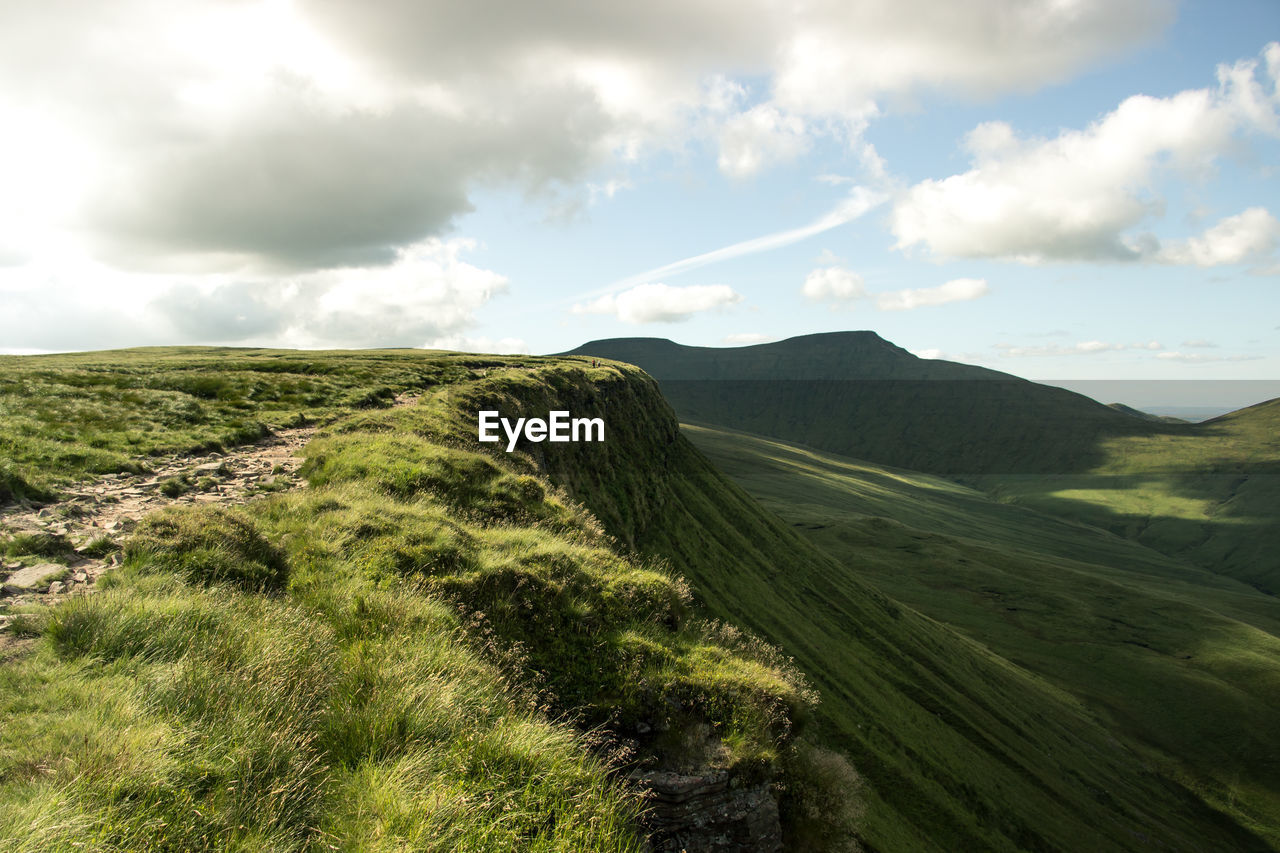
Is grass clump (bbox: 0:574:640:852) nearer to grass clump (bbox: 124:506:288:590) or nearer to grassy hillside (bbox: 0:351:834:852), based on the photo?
grassy hillside (bbox: 0:351:834:852)

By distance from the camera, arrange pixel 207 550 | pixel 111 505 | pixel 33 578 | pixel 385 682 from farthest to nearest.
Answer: pixel 111 505 → pixel 207 550 → pixel 33 578 → pixel 385 682

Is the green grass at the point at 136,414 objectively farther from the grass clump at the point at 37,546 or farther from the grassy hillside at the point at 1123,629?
the grassy hillside at the point at 1123,629

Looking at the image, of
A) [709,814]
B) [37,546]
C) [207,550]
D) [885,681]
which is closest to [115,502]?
[37,546]

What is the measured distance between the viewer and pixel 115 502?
16.0 metres

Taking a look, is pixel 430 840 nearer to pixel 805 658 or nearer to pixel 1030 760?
pixel 805 658

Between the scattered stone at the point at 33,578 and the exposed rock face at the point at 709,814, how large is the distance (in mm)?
11325

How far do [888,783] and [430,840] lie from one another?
5847 cm

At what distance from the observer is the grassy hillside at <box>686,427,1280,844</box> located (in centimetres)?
9475

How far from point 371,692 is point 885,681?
75.7 metres

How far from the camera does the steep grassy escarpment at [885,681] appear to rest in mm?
52688

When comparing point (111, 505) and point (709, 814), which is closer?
point (709, 814)

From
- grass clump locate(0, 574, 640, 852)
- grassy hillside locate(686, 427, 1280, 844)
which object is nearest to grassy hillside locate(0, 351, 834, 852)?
grass clump locate(0, 574, 640, 852)

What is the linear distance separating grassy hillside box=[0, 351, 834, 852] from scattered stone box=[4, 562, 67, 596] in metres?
1.03

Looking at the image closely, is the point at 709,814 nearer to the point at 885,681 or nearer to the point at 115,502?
the point at 115,502
